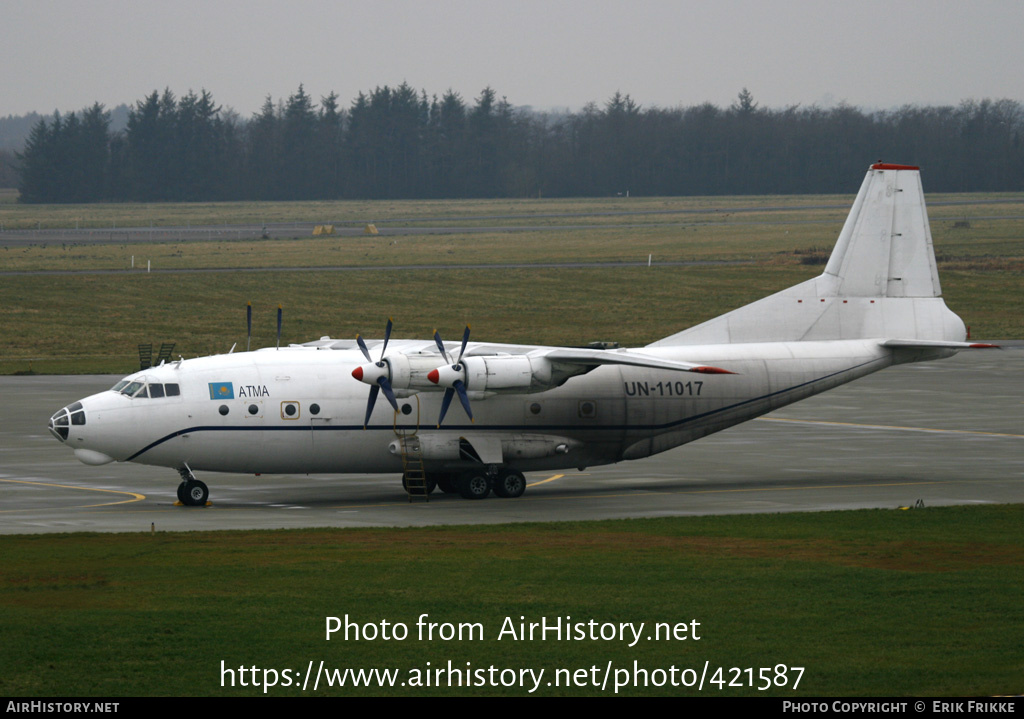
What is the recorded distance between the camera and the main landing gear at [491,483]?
33531mm

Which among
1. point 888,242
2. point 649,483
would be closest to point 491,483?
point 649,483

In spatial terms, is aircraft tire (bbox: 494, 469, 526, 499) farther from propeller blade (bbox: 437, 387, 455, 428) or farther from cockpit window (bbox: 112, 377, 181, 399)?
cockpit window (bbox: 112, 377, 181, 399)

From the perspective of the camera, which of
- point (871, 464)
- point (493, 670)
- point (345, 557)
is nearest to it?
point (493, 670)

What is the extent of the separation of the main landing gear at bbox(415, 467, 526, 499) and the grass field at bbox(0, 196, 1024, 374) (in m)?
35.6

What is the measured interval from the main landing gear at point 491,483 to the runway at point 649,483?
331 millimetres

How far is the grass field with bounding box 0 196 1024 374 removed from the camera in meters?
79.9

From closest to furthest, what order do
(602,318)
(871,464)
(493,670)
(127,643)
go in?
1. (493,670)
2. (127,643)
3. (871,464)
4. (602,318)

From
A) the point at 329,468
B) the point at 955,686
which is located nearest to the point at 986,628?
the point at 955,686

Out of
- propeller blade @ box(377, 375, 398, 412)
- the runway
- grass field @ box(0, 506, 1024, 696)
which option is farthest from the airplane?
grass field @ box(0, 506, 1024, 696)

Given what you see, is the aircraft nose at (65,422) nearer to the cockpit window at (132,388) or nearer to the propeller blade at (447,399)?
the cockpit window at (132,388)

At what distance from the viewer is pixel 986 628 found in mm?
17453

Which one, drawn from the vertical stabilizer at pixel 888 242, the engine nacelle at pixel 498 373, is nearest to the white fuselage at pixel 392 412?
the engine nacelle at pixel 498 373

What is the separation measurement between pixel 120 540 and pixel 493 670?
12514 mm
